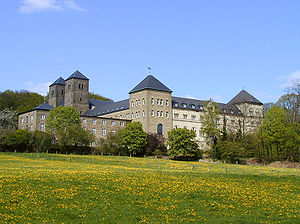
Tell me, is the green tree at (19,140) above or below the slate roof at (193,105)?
below

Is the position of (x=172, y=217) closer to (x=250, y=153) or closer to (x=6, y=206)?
(x=6, y=206)

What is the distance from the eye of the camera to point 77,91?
111812 millimetres

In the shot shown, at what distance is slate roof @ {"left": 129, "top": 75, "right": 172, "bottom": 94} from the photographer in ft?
319

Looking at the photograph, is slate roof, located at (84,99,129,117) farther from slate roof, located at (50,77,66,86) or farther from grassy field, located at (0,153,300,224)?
grassy field, located at (0,153,300,224)

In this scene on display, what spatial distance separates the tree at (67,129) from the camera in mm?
79938

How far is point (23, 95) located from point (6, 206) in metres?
109

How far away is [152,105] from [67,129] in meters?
21.9

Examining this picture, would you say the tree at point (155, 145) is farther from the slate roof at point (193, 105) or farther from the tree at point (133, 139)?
the slate roof at point (193, 105)

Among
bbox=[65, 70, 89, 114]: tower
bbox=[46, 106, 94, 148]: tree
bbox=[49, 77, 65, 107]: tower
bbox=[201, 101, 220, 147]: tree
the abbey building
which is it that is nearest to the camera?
bbox=[46, 106, 94, 148]: tree

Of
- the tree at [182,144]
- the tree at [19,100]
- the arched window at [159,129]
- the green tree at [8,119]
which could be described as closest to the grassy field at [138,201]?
the tree at [182,144]

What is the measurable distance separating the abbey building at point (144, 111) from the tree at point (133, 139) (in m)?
8.90

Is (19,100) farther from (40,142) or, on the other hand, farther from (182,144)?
(182,144)

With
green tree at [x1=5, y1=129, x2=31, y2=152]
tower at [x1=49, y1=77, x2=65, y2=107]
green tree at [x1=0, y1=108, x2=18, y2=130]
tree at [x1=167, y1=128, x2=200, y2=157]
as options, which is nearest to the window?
tree at [x1=167, y1=128, x2=200, y2=157]

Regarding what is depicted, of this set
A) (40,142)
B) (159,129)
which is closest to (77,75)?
(159,129)
